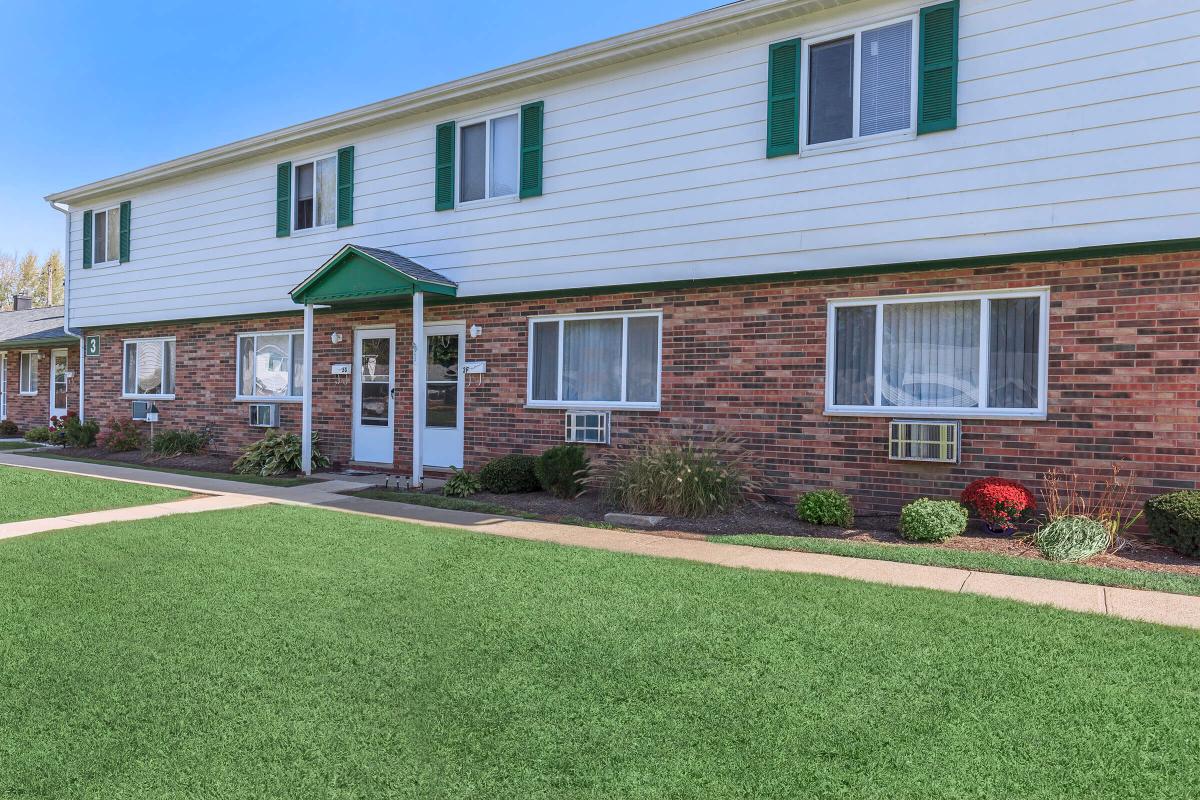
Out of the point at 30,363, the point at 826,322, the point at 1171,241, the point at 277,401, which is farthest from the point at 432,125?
the point at 30,363

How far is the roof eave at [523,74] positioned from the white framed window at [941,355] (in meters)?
3.50

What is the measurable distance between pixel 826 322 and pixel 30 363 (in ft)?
75.9

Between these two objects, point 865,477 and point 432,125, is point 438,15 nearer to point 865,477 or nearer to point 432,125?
point 432,125

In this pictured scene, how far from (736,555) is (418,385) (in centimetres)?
617

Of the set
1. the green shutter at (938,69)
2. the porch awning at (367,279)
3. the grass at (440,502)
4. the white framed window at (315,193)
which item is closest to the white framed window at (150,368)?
the white framed window at (315,193)

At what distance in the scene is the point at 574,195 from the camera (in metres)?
10.8

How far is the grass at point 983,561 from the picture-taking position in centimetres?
587

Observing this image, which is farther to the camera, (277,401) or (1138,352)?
(277,401)

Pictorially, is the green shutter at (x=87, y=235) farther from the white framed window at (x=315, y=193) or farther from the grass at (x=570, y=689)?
the grass at (x=570, y=689)

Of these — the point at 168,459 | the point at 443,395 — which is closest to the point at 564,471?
the point at 443,395

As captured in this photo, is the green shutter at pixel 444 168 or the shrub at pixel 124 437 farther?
the shrub at pixel 124 437

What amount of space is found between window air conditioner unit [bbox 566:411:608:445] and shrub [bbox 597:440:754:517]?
3.52 feet

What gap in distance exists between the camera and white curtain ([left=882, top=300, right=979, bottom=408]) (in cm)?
839

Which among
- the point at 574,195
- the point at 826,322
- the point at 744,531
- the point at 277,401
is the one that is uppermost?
the point at 574,195
